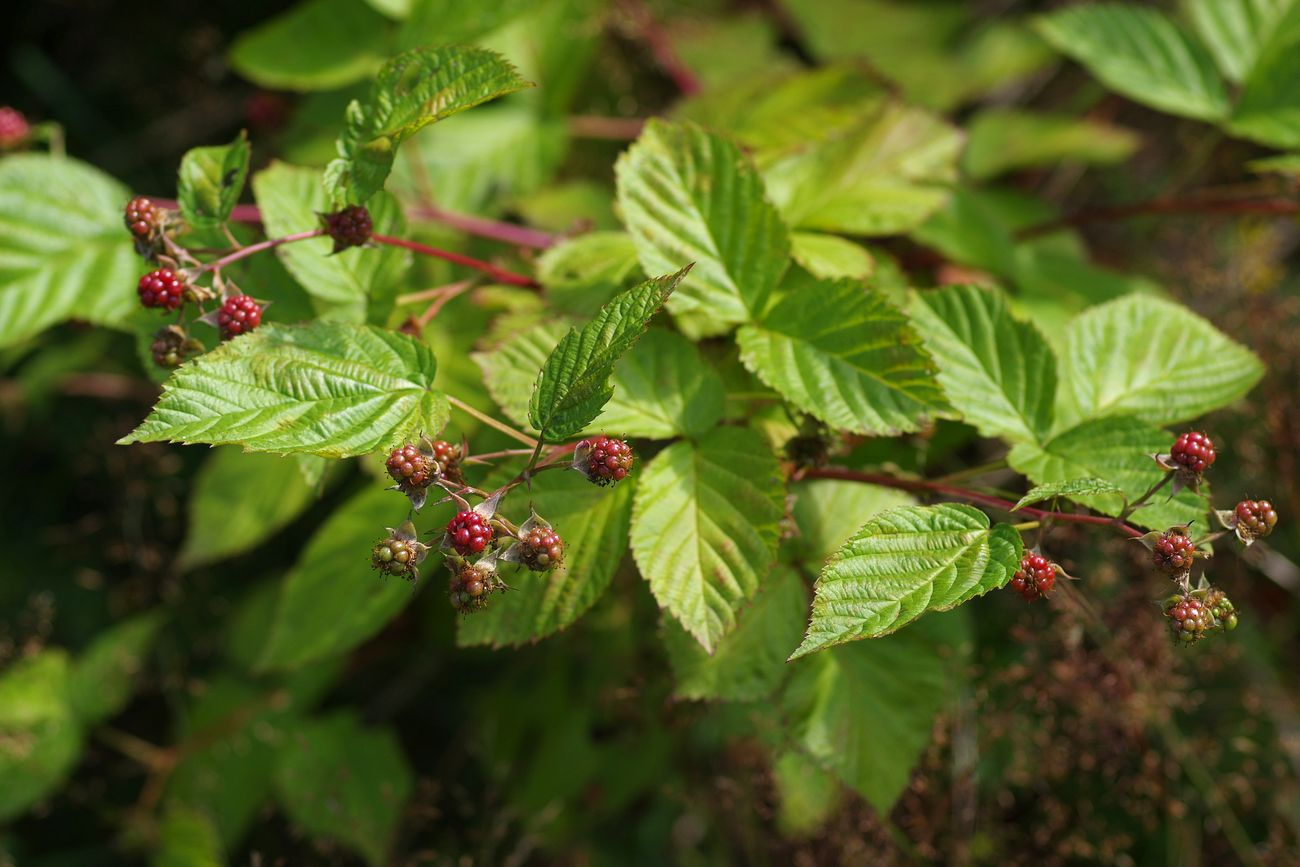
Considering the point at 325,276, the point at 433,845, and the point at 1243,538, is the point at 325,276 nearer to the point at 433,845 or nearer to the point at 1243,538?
the point at 1243,538

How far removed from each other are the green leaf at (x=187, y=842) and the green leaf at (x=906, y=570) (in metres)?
1.71

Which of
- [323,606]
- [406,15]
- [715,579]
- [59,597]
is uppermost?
[406,15]

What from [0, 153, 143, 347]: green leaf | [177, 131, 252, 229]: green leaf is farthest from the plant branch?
[0, 153, 143, 347]: green leaf

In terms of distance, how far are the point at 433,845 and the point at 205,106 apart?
228cm

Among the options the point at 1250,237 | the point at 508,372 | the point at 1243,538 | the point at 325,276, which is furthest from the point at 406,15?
the point at 1250,237

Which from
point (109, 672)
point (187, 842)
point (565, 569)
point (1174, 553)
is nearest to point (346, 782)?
point (187, 842)

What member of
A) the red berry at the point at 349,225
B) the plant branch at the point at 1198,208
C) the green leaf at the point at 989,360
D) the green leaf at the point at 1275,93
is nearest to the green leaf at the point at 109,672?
the red berry at the point at 349,225

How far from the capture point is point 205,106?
2.95 metres

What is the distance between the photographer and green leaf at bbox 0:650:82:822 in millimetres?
2242

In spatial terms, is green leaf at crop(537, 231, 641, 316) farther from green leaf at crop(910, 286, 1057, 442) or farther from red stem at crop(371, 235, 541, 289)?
green leaf at crop(910, 286, 1057, 442)

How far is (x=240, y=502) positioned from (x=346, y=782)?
67 centimetres

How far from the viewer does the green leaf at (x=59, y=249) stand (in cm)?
171

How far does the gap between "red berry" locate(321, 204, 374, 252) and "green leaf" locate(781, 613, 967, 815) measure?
921 millimetres

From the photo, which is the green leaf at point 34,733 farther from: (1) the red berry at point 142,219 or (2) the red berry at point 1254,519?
(2) the red berry at point 1254,519
